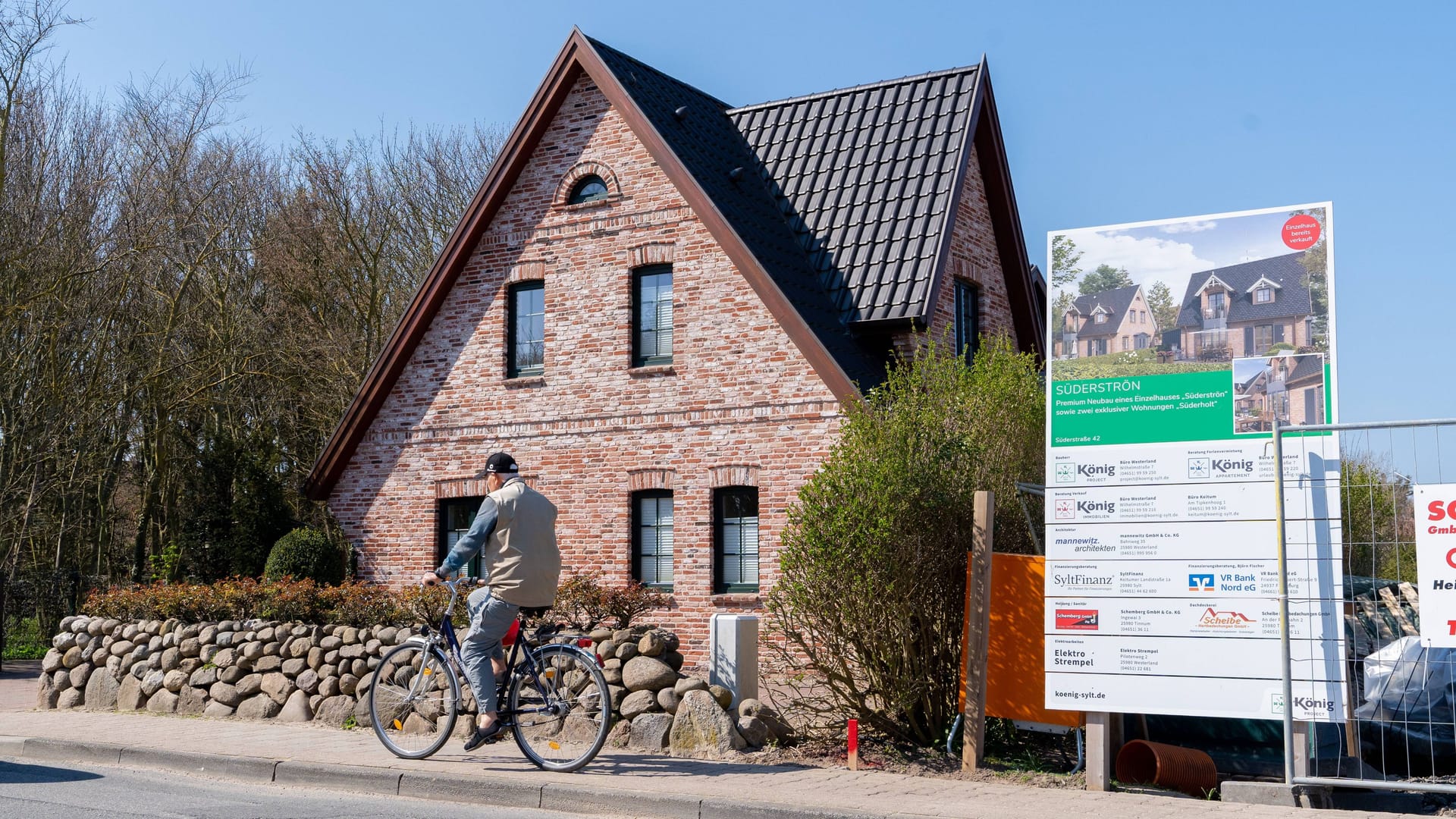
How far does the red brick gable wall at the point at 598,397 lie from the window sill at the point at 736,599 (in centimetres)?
3

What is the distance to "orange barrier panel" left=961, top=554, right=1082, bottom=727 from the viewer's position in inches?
353

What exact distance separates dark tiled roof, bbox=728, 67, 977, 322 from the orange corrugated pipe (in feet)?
28.1

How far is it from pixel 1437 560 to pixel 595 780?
5046mm

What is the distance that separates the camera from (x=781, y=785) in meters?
8.09

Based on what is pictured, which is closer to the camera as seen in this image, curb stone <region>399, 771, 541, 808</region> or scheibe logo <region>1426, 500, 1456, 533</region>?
scheibe logo <region>1426, 500, 1456, 533</region>

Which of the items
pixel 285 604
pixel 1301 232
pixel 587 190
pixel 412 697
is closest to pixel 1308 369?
pixel 1301 232

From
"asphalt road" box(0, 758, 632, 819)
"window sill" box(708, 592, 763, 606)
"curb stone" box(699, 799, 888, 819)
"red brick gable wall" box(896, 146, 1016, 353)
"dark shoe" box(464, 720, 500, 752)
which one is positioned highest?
Result: "red brick gable wall" box(896, 146, 1016, 353)

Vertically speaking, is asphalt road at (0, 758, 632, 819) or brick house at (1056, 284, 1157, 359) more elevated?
brick house at (1056, 284, 1157, 359)

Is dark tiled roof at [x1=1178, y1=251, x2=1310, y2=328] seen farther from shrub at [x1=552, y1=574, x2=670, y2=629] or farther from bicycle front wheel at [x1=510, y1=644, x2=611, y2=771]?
shrub at [x1=552, y1=574, x2=670, y2=629]

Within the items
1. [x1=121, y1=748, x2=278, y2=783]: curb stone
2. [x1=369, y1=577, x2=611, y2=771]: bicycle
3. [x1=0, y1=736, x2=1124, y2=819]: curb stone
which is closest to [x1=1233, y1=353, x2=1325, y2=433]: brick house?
[x1=0, y1=736, x2=1124, y2=819]: curb stone

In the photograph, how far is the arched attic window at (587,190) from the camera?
18.9m

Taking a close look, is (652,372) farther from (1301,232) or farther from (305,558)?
(1301,232)

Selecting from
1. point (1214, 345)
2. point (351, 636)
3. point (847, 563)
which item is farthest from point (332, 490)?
point (1214, 345)

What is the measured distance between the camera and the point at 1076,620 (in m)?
8.30
